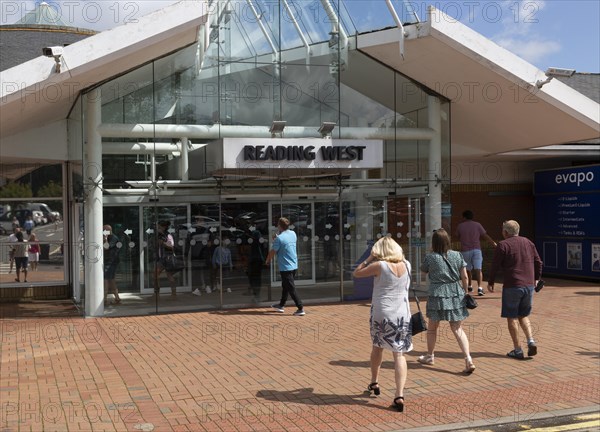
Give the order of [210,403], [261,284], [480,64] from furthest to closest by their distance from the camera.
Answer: [261,284], [480,64], [210,403]

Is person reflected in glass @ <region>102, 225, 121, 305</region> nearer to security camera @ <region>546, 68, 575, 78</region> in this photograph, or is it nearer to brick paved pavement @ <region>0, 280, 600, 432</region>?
brick paved pavement @ <region>0, 280, 600, 432</region>

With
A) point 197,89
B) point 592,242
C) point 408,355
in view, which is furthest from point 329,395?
point 592,242

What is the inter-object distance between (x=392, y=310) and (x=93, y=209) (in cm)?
690

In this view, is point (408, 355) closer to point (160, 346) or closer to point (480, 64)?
point (160, 346)

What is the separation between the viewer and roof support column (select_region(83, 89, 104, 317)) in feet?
38.8

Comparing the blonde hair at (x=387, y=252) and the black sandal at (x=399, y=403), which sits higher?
the blonde hair at (x=387, y=252)

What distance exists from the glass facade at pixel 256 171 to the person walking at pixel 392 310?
5258mm

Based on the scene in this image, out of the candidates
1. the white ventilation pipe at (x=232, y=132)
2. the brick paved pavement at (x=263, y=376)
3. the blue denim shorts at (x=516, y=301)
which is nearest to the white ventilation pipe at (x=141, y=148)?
the white ventilation pipe at (x=232, y=132)

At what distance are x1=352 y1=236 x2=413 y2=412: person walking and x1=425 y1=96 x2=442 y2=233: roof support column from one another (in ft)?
23.6

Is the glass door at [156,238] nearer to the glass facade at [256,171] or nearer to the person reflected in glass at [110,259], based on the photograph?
the glass facade at [256,171]

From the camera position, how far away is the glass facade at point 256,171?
12.2 meters

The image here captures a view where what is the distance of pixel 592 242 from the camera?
1672 centimetres

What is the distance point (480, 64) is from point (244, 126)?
427 cm

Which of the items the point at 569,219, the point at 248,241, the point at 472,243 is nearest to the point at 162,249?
the point at 248,241
